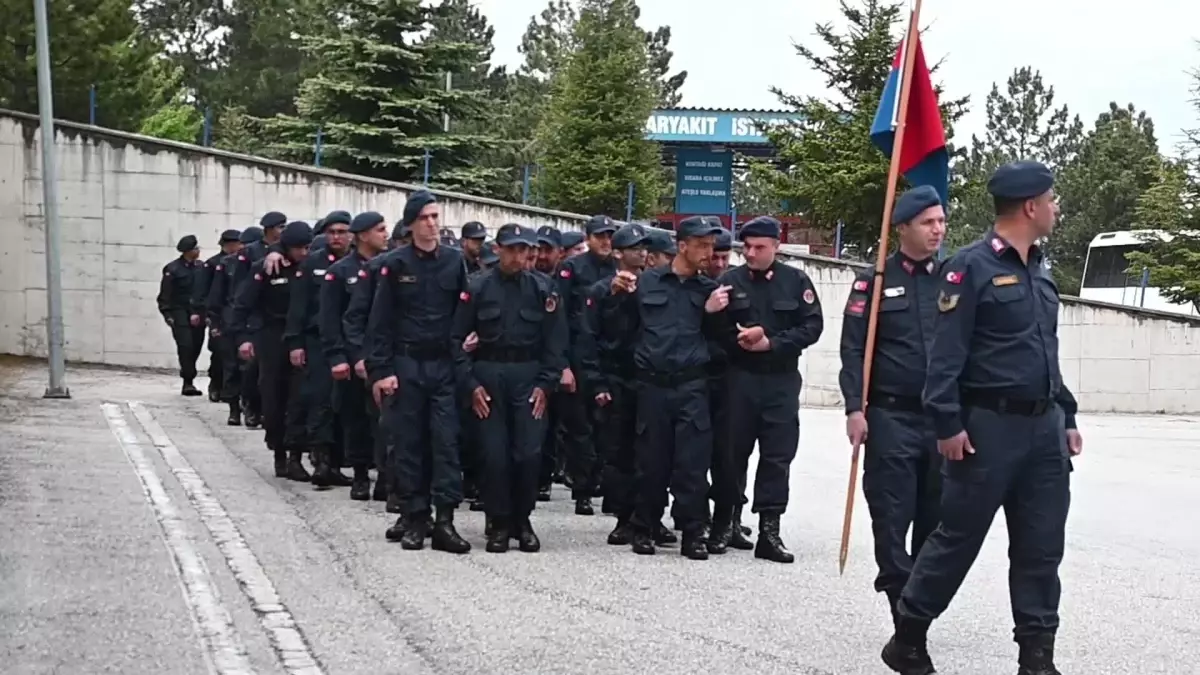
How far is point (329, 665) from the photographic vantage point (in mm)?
6527

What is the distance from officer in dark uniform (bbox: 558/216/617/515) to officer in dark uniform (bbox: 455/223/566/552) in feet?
6.28

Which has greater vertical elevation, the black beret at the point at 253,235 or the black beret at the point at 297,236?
the black beret at the point at 297,236

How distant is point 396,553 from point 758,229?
8.95 ft

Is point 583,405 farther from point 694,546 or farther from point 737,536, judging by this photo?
point 694,546

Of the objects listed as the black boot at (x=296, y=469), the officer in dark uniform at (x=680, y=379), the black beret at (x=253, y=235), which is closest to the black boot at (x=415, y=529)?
the officer in dark uniform at (x=680, y=379)

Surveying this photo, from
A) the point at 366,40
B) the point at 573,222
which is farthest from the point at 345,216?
the point at 366,40

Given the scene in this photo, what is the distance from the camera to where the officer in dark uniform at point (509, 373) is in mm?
9617

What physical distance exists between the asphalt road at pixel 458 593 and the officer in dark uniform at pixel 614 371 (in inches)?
18.0

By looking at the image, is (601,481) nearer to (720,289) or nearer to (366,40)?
(720,289)

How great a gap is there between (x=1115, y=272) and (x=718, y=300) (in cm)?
3240

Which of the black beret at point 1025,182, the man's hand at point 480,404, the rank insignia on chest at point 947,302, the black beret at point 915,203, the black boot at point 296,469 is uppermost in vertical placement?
the black beret at point 1025,182

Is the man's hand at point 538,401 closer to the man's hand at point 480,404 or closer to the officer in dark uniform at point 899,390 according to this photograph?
the man's hand at point 480,404

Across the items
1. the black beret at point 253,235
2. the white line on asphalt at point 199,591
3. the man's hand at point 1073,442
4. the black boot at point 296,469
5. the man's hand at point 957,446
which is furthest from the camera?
the black beret at point 253,235

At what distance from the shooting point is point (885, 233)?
7.23 m
